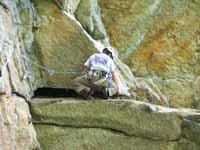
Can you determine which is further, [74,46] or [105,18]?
[105,18]

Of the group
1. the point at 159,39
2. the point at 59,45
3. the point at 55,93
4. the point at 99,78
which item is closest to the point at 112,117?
the point at 99,78

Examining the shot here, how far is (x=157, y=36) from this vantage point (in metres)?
13.0

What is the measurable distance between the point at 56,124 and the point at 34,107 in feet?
1.56

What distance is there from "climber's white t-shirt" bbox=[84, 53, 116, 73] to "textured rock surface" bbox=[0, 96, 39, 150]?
4.51 feet

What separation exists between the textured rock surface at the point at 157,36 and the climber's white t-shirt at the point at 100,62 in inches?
142

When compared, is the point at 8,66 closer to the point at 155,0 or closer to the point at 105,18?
the point at 105,18

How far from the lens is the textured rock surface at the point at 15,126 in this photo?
726 centimetres

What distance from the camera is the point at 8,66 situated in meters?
7.98

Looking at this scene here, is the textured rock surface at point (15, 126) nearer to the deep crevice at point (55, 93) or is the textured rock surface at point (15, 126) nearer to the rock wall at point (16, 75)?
the rock wall at point (16, 75)

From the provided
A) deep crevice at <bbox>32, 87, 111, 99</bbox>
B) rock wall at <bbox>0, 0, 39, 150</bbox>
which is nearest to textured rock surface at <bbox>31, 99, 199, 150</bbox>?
rock wall at <bbox>0, 0, 39, 150</bbox>

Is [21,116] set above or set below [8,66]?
below

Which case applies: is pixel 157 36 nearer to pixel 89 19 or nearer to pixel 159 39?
pixel 159 39

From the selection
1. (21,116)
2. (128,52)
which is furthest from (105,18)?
(21,116)

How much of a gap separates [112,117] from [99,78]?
2.59ft
